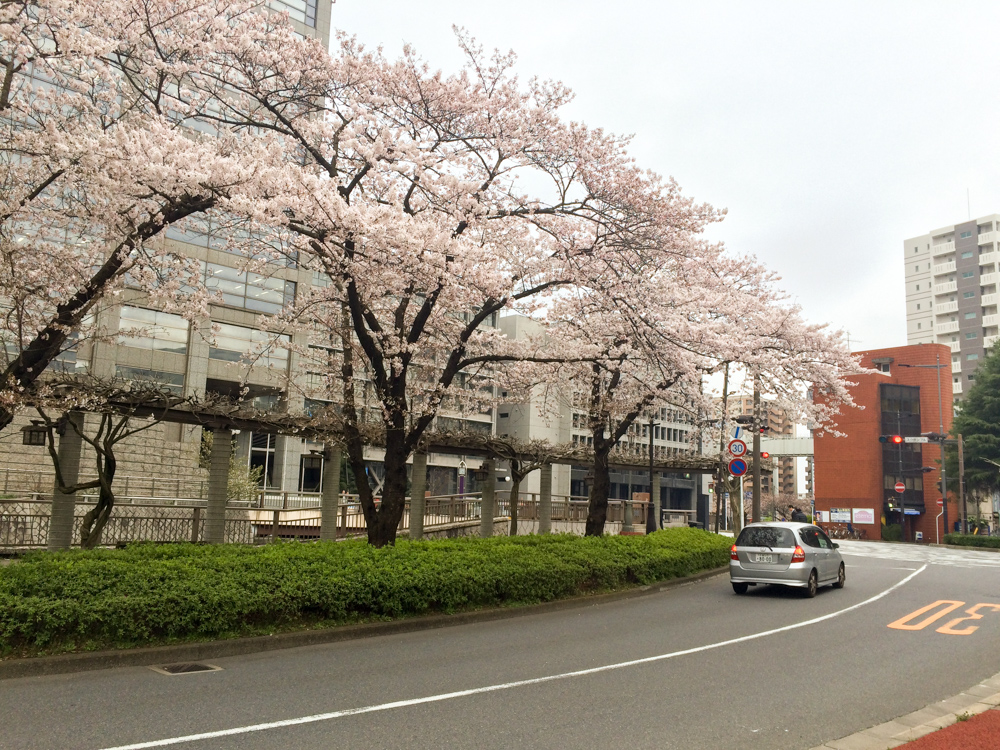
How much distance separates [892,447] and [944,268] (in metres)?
37.5

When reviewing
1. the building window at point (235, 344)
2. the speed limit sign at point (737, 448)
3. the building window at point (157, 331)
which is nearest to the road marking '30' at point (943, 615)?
the speed limit sign at point (737, 448)

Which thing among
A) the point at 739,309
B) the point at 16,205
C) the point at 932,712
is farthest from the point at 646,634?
the point at 739,309

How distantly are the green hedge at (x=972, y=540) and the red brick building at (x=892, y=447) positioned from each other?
1770 cm

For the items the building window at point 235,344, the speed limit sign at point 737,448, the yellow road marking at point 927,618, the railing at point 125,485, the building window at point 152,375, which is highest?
the building window at point 235,344

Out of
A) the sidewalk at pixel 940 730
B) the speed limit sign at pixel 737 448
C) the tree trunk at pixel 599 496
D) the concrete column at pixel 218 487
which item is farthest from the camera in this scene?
the tree trunk at pixel 599 496

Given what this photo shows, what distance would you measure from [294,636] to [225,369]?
33.8m

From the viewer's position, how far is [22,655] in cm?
764

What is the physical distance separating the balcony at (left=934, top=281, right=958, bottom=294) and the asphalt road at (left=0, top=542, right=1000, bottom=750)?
9543 centimetres

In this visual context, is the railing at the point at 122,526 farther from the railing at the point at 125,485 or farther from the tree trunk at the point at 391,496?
the tree trunk at the point at 391,496

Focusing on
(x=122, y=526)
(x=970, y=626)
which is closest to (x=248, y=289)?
(x=122, y=526)

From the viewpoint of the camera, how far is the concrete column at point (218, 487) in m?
15.3

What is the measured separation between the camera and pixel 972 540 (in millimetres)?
47562

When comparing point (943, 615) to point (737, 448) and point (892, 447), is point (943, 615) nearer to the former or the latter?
point (737, 448)

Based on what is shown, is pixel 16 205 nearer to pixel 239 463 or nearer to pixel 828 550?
pixel 828 550
